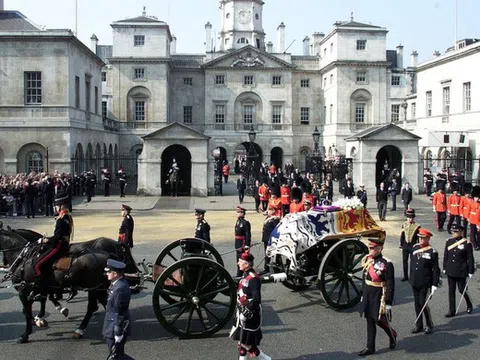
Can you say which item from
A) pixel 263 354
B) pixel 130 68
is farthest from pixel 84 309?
pixel 130 68

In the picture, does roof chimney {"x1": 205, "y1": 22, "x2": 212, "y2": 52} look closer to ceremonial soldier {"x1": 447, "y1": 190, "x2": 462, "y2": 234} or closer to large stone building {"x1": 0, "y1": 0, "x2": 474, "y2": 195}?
large stone building {"x1": 0, "y1": 0, "x2": 474, "y2": 195}

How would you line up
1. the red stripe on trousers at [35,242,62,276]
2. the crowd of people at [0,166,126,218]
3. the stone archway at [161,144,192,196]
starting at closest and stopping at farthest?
the red stripe on trousers at [35,242,62,276], the crowd of people at [0,166,126,218], the stone archway at [161,144,192,196]

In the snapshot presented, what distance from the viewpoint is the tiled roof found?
111 ft

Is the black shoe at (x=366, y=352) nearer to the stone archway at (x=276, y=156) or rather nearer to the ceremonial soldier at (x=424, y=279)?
the ceremonial soldier at (x=424, y=279)

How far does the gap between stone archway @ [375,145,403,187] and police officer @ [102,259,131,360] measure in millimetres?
28861

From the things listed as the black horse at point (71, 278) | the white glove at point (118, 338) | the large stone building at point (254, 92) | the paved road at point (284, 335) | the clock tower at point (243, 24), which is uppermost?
the clock tower at point (243, 24)

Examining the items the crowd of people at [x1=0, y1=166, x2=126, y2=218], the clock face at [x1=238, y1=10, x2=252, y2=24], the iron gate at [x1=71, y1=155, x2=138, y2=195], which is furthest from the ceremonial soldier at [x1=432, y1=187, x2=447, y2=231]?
the clock face at [x1=238, y1=10, x2=252, y2=24]

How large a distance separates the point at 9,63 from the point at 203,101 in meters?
29.1

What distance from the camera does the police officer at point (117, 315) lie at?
23.3ft

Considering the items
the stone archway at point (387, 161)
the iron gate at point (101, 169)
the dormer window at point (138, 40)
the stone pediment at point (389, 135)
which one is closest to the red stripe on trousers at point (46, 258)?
the iron gate at point (101, 169)

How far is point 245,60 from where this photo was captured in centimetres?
5931

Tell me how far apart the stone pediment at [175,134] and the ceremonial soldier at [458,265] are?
2313 cm

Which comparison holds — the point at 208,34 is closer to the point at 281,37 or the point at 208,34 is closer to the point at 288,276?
the point at 281,37

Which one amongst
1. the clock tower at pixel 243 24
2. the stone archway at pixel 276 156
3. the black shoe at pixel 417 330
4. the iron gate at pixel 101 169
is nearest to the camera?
the black shoe at pixel 417 330
